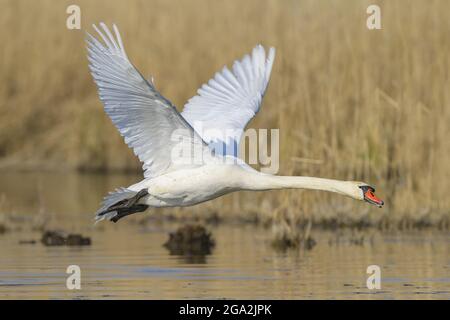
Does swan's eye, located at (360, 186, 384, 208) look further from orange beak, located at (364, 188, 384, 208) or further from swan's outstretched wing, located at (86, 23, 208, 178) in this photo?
swan's outstretched wing, located at (86, 23, 208, 178)

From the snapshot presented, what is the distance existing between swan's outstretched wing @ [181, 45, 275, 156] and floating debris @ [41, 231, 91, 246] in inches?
86.7

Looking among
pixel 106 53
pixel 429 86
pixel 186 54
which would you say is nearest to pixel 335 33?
pixel 429 86

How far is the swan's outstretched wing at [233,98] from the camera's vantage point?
41.0 feet

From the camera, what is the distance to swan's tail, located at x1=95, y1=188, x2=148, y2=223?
11.1 metres

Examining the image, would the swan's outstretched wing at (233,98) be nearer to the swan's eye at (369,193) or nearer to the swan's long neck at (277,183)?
the swan's long neck at (277,183)

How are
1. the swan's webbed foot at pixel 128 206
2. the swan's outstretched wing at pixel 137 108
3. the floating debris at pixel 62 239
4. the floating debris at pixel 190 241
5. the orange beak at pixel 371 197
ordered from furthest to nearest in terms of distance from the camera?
1. the floating debris at pixel 62 239
2. the floating debris at pixel 190 241
3. the swan's webbed foot at pixel 128 206
4. the orange beak at pixel 371 197
5. the swan's outstretched wing at pixel 137 108

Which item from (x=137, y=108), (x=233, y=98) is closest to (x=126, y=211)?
(x=137, y=108)

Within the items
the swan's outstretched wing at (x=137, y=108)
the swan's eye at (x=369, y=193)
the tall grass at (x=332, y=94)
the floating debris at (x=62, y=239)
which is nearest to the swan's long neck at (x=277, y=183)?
the swan's eye at (x=369, y=193)

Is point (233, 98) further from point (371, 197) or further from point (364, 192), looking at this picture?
point (371, 197)

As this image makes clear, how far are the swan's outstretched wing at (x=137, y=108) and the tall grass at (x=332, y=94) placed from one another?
3296mm

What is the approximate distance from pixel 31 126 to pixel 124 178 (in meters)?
3.07

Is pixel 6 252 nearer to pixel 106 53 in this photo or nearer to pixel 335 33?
pixel 106 53

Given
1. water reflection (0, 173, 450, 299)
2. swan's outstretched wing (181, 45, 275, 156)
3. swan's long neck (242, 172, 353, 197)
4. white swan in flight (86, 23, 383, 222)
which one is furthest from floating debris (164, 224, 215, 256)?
swan's long neck (242, 172, 353, 197)

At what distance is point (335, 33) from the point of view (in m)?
17.2
